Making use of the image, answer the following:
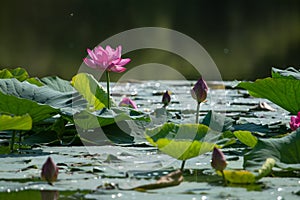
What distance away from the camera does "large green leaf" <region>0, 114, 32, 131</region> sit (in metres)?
1.56

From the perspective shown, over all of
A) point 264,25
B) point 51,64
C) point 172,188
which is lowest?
point 172,188

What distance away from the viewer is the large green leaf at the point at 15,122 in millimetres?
1557

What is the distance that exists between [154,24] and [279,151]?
834 centimetres

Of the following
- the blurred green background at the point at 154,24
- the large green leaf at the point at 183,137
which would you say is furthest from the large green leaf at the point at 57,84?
the blurred green background at the point at 154,24

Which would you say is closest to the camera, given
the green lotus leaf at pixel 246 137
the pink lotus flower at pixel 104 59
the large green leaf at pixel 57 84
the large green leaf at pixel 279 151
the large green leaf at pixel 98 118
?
the large green leaf at pixel 279 151

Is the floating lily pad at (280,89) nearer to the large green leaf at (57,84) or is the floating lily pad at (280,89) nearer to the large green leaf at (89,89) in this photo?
the large green leaf at (89,89)

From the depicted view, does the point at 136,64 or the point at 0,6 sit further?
the point at 0,6

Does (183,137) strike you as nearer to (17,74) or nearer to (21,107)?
(21,107)

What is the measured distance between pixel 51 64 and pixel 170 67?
1.49m

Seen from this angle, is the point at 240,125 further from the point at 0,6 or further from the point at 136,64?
the point at 0,6

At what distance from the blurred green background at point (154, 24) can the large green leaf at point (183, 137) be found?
4.70 m

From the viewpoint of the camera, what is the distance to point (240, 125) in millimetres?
2094

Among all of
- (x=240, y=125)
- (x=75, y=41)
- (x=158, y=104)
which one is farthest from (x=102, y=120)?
(x=75, y=41)

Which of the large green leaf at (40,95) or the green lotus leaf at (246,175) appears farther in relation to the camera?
the large green leaf at (40,95)
